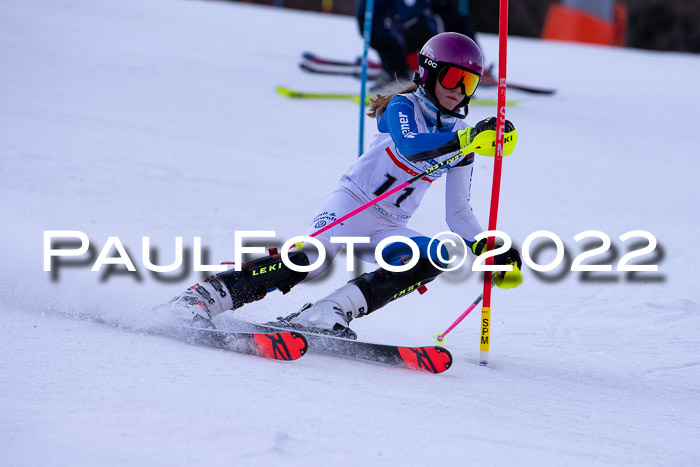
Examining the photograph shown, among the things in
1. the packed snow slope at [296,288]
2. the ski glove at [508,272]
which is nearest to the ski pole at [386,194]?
the ski glove at [508,272]

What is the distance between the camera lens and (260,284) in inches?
140

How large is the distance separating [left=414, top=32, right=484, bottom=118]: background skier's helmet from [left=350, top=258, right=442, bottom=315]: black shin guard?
776 millimetres

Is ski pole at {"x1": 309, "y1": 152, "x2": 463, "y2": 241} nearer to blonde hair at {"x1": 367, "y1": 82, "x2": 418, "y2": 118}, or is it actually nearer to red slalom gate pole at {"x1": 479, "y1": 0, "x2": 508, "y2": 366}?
red slalom gate pole at {"x1": 479, "y1": 0, "x2": 508, "y2": 366}

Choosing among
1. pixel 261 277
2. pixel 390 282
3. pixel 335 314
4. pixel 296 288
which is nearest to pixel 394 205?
pixel 390 282

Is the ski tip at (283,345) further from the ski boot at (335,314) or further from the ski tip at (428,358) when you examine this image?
the ski tip at (428,358)

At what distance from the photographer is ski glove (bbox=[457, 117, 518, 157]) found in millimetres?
3211

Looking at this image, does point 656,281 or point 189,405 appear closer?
point 189,405

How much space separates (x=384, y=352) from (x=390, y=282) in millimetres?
355

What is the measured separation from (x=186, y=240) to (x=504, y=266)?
2.88 metres

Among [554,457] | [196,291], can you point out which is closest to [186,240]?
[196,291]

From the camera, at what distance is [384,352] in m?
3.38

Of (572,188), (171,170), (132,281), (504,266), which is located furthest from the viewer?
(572,188)

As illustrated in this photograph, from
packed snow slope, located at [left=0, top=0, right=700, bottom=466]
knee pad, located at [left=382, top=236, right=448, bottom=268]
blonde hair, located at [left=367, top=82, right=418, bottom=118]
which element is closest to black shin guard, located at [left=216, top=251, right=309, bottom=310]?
packed snow slope, located at [left=0, top=0, right=700, bottom=466]

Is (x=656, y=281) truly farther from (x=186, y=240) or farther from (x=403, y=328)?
(x=186, y=240)
